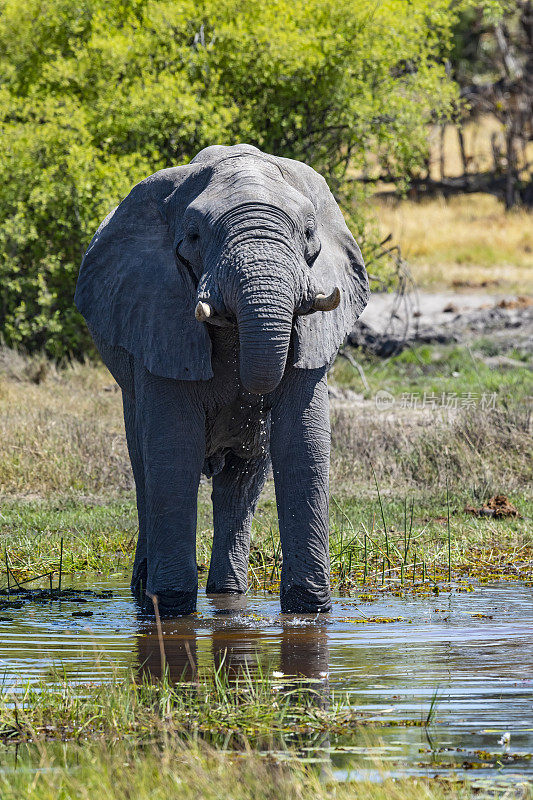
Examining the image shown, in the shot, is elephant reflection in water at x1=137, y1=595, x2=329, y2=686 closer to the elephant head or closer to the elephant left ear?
the elephant head

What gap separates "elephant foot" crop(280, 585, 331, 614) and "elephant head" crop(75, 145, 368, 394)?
1171 mm

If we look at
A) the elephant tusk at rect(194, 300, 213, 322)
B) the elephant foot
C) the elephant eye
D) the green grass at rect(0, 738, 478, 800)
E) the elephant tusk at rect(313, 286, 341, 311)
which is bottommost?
the green grass at rect(0, 738, 478, 800)

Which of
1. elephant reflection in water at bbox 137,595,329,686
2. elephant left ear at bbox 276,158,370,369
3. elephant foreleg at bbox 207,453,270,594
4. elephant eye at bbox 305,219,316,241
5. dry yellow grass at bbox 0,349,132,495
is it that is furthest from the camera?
dry yellow grass at bbox 0,349,132,495

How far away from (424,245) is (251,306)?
19.5 meters

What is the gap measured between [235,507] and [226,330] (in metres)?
1.84

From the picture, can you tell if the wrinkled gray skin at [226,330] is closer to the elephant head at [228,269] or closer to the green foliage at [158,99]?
the elephant head at [228,269]

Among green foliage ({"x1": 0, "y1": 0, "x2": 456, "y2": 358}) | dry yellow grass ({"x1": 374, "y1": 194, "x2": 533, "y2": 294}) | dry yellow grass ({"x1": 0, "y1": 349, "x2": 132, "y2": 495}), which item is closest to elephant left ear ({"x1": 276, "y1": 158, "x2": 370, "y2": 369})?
dry yellow grass ({"x1": 0, "y1": 349, "x2": 132, "y2": 495})

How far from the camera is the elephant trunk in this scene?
5.90 metres

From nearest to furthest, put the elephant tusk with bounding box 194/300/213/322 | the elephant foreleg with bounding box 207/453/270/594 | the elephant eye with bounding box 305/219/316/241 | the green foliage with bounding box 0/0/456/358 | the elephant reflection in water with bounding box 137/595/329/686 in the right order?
1. the elephant reflection in water with bounding box 137/595/329/686
2. the elephant tusk with bounding box 194/300/213/322
3. the elephant eye with bounding box 305/219/316/241
4. the elephant foreleg with bounding box 207/453/270/594
5. the green foliage with bounding box 0/0/456/358

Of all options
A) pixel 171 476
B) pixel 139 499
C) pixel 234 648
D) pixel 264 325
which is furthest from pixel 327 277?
pixel 139 499

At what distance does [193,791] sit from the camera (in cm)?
383

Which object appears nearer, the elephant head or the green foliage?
the elephant head

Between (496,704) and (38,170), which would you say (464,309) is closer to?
(38,170)

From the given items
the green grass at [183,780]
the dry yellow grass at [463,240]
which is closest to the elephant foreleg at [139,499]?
the green grass at [183,780]
